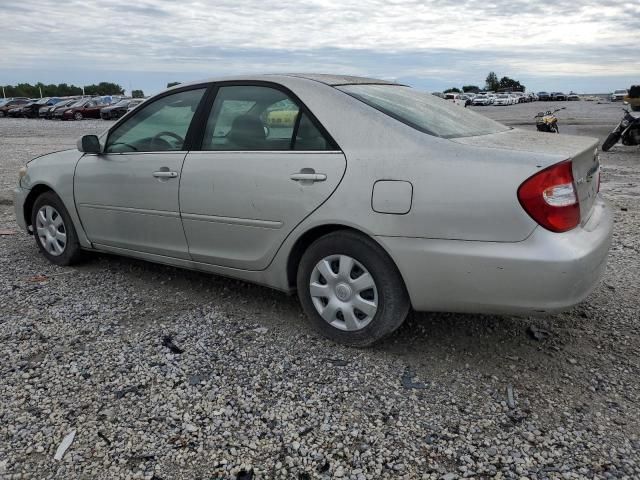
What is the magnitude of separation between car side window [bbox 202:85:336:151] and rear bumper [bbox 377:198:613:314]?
91cm

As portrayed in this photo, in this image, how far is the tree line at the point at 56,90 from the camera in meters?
77.3

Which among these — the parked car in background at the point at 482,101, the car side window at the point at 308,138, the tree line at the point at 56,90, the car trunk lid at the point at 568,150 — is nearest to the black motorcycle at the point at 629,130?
the car trunk lid at the point at 568,150

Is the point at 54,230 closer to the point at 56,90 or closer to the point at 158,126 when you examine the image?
the point at 158,126

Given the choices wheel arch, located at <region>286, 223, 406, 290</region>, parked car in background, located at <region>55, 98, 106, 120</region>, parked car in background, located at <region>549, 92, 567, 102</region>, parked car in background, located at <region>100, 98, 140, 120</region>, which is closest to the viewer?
wheel arch, located at <region>286, 223, 406, 290</region>

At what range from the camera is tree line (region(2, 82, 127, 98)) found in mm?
77312

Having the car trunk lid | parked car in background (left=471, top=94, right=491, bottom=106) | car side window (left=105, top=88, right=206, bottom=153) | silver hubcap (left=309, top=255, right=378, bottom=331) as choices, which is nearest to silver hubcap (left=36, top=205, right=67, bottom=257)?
car side window (left=105, top=88, right=206, bottom=153)

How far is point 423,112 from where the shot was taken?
138 inches

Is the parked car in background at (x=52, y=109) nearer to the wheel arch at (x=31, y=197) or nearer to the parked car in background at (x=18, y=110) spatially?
the parked car in background at (x=18, y=110)

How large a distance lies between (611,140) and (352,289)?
1339 centimetres

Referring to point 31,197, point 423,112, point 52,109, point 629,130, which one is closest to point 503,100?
point 52,109

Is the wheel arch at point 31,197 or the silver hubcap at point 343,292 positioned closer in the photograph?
the silver hubcap at point 343,292

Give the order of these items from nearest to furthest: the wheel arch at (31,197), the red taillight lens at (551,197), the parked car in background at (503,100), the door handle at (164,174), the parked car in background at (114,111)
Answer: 1. the red taillight lens at (551,197)
2. the door handle at (164,174)
3. the wheel arch at (31,197)
4. the parked car in background at (114,111)
5. the parked car in background at (503,100)

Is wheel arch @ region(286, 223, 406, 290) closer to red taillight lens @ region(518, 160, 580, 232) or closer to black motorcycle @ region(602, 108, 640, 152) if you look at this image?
red taillight lens @ region(518, 160, 580, 232)

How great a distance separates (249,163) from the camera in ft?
11.8
